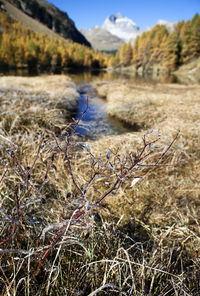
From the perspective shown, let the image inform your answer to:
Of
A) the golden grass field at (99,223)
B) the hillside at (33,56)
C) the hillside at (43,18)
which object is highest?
the hillside at (43,18)

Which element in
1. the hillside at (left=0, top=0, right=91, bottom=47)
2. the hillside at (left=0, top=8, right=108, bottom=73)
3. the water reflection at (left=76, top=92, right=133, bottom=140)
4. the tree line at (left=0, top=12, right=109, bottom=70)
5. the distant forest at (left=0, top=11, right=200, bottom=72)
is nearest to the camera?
the water reflection at (left=76, top=92, right=133, bottom=140)

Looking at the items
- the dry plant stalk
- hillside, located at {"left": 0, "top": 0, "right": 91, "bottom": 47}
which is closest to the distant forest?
the dry plant stalk

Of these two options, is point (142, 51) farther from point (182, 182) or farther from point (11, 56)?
point (182, 182)

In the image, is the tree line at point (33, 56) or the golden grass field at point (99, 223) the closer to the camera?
the golden grass field at point (99, 223)

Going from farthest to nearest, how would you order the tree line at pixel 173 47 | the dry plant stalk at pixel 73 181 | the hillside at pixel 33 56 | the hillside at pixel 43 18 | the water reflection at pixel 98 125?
the hillside at pixel 43 18 → the tree line at pixel 173 47 → the hillside at pixel 33 56 → the water reflection at pixel 98 125 → the dry plant stalk at pixel 73 181

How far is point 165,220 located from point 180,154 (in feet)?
7.62

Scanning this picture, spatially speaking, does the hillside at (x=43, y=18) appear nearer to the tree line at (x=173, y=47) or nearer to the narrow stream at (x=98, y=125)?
the tree line at (x=173, y=47)

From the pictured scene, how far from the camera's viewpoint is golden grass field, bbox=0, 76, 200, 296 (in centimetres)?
121

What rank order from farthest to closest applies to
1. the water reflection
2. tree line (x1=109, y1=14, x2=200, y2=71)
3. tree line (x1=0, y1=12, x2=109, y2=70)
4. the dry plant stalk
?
tree line (x1=109, y1=14, x2=200, y2=71) → tree line (x1=0, y1=12, x2=109, y2=70) → the water reflection → the dry plant stalk

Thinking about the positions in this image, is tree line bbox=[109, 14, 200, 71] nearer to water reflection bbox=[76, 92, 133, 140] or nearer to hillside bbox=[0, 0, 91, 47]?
water reflection bbox=[76, 92, 133, 140]

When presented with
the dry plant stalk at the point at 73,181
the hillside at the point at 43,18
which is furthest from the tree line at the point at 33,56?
the hillside at the point at 43,18

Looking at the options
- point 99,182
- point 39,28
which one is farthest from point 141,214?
point 39,28

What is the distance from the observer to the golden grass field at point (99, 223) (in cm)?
121

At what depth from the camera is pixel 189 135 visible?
5215mm
